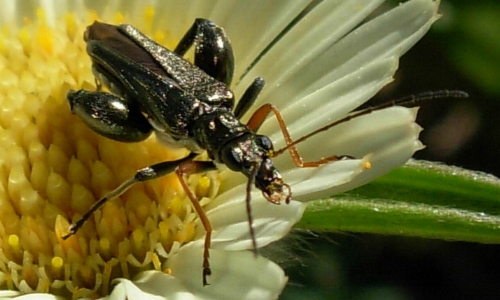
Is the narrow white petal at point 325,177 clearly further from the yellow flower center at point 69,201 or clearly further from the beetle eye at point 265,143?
the yellow flower center at point 69,201

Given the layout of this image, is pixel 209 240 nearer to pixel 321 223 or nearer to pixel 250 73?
pixel 321 223

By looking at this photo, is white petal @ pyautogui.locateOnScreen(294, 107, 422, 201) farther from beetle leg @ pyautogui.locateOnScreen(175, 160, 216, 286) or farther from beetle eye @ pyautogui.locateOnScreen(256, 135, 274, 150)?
beetle leg @ pyautogui.locateOnScreen(175, 160, 216, 286)

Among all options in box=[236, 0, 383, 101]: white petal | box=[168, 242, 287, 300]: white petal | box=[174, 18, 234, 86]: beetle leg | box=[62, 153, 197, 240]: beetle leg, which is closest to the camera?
box=[168, 242, 287, 300]: white petal

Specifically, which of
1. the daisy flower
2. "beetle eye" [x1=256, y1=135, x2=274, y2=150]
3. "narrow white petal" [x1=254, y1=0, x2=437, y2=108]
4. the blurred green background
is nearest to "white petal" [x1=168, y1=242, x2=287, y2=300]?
the daisy flower

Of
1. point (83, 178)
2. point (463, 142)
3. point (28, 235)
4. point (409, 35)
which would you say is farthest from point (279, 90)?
point (463, 142)

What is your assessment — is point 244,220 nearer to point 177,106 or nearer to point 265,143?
point 265,143

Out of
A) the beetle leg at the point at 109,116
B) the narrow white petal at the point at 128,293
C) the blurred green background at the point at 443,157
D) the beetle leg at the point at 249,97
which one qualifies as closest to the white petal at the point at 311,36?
the beetle leg at the point at 249,97
